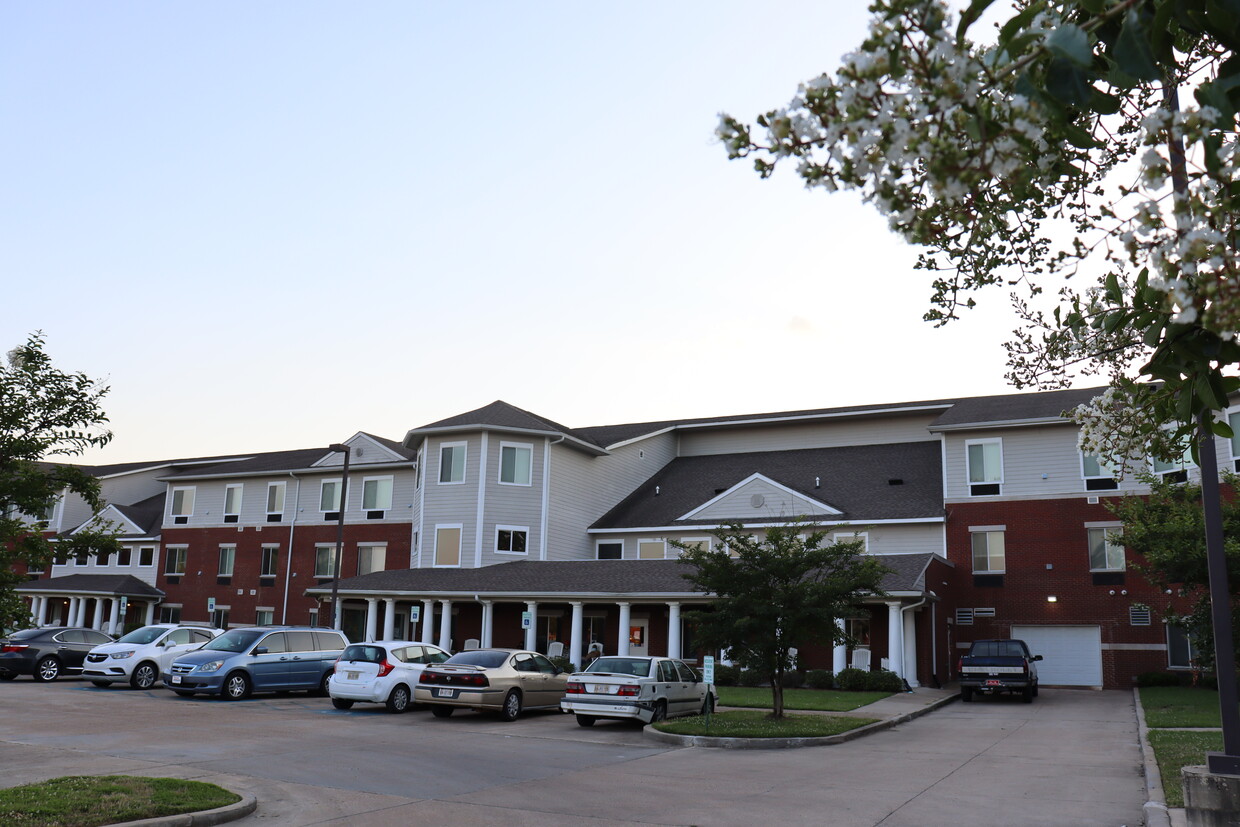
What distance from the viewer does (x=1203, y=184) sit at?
408 centimetres

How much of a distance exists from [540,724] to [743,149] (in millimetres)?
18089

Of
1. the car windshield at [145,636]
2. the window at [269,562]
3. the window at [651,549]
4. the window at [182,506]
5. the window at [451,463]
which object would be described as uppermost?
the window at [451,463]

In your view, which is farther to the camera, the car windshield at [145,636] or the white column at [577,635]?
the white column at [577,635]

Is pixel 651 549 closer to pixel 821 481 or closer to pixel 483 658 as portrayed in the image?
pixel 821 481

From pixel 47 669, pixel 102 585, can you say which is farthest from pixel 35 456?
pixel 102 585

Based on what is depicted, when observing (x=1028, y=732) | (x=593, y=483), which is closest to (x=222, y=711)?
(x=1028, y=732)

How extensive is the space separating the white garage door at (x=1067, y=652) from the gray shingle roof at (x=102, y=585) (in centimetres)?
4074

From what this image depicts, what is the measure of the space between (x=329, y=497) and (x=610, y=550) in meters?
14.6

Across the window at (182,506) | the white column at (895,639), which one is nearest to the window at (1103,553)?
the white column at (895,639)

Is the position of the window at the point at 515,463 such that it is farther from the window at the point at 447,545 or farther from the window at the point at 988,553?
the window at the point at 988,553

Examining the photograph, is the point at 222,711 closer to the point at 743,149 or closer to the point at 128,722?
the point at 128,722

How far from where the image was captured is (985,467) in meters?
35.6

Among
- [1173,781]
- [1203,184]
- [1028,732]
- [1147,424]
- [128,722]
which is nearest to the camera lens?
[1203,184]

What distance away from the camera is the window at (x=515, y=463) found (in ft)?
130
